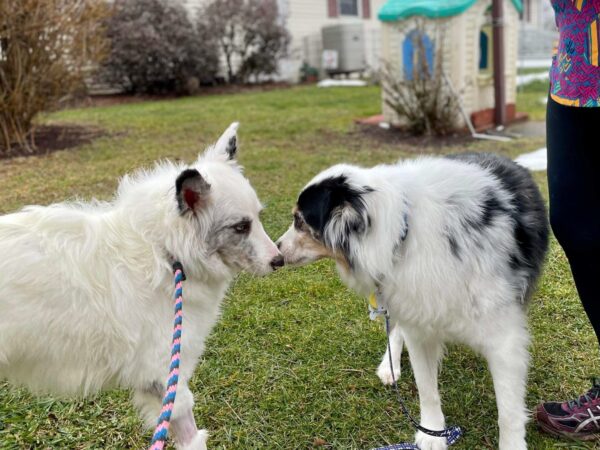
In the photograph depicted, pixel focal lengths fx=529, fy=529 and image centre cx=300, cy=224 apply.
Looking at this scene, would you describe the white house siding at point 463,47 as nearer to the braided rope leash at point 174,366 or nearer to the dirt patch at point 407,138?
the dirt patch at point 407,138

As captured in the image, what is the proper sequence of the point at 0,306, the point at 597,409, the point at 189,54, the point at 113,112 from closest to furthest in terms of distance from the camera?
1. the point at 0,306
2. the point at 597,409
3. the point at 113,112
4. the point at 189,54

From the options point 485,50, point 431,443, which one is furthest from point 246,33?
point 431,443

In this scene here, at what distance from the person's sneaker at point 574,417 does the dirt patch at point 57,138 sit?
879 cm

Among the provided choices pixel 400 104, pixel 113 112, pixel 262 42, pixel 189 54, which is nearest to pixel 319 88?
pixel 262 42

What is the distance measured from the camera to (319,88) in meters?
19.0

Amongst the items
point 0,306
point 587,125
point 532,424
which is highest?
point 587,125

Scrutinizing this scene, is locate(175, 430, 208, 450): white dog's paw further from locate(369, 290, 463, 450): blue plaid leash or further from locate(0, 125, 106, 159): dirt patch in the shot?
locate(0, 125, 106, 159): dirt patch

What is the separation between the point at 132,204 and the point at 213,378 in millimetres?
1406

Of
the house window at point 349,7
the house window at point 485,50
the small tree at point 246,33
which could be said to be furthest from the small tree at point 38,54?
the house window at point 349,7

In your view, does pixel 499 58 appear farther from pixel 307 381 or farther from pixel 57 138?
pixel 307 381

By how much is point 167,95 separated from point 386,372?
53.1ft

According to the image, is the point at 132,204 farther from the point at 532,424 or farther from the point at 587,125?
the point at 532,424

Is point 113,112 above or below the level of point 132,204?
above

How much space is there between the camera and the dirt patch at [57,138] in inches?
360
